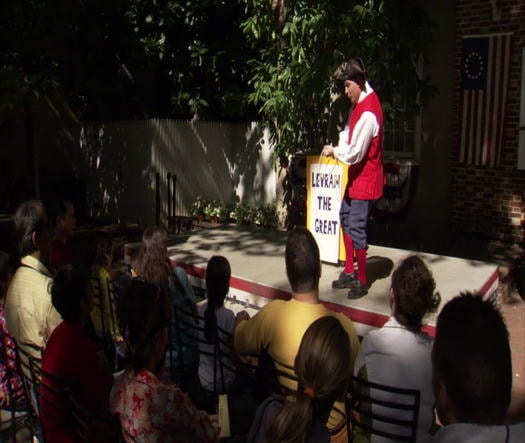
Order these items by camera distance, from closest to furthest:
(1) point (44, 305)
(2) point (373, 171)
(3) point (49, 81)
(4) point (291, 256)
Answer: (4) point (291, 256) → (1) point (44, 305) → (2) point (373, 171) → (3) point (49, 81)

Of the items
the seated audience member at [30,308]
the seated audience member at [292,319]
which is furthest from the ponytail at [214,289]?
the seated audience member at [30,308]

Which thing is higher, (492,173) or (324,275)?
(492,173)

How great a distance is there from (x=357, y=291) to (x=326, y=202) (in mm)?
1118

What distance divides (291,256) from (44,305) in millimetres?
1543

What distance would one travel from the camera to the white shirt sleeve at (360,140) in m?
4.90

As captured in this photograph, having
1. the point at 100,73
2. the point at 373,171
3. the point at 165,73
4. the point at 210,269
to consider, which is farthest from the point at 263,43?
the point at 210,269

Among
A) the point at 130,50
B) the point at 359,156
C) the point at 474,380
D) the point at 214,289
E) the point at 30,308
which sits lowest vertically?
the point at 30,308

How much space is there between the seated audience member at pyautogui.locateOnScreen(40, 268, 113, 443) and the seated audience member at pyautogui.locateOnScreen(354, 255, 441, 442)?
123 cm

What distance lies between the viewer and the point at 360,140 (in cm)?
492

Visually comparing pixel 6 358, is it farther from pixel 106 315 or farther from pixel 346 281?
pixel 346 281

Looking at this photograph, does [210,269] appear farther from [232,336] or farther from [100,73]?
[100,73]

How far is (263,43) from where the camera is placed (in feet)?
34.0

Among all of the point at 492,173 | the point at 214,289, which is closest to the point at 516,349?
the point at 214,289

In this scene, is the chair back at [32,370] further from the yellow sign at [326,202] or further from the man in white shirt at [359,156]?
the yellow sign at [326,202]
